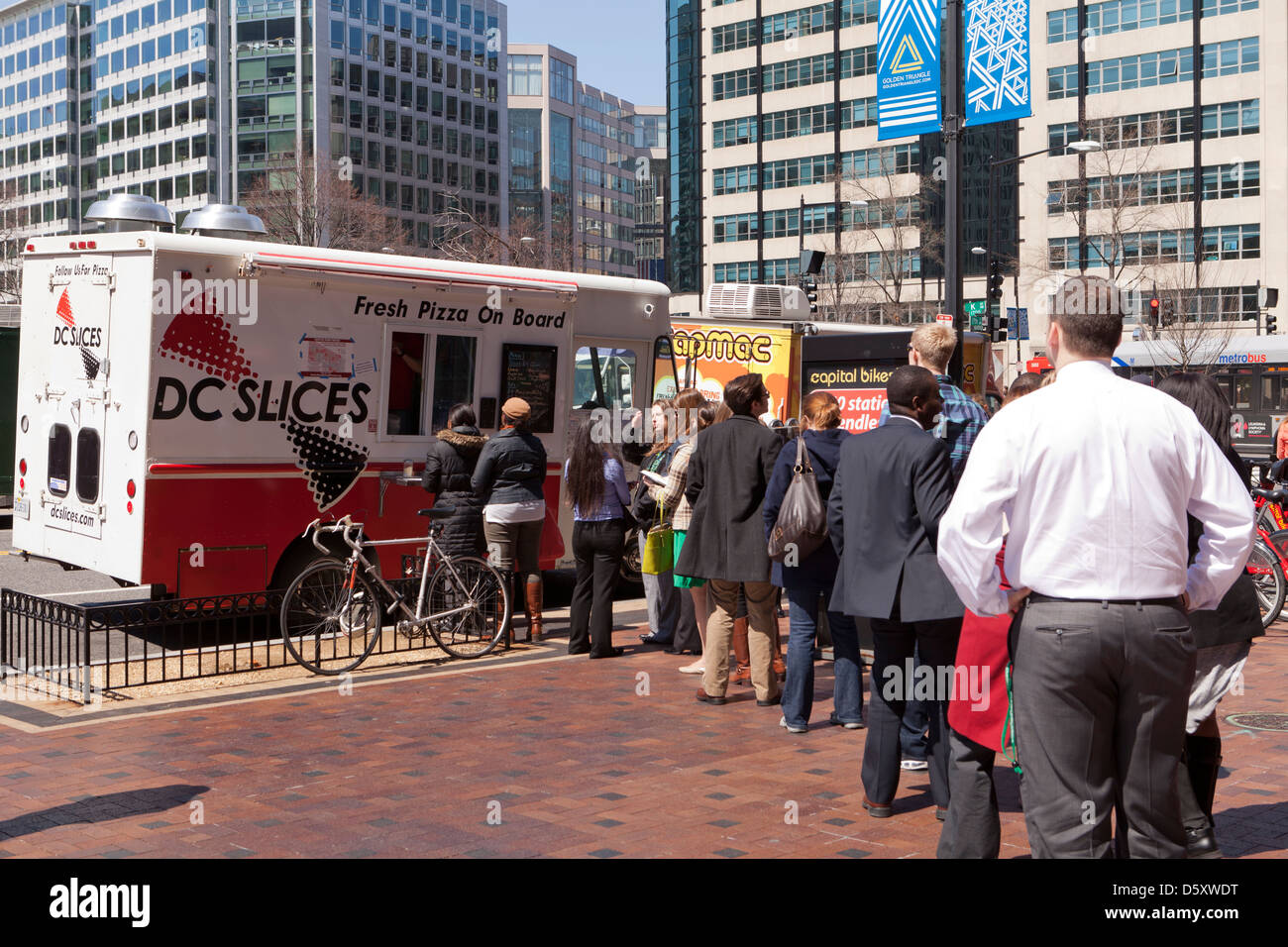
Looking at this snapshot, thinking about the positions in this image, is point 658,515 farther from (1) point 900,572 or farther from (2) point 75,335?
(2) point 75,335

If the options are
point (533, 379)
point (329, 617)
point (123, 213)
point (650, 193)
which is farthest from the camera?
point (650, 193)

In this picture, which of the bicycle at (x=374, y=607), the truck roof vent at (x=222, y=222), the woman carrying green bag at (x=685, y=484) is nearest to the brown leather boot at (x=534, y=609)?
the bicycle at (x=374, y=607)

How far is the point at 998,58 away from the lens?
1410cm

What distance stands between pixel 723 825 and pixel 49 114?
399ft

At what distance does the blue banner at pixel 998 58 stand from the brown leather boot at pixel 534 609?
6.88 meters

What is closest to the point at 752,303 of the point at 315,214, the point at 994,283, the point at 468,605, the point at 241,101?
the point at 468,605

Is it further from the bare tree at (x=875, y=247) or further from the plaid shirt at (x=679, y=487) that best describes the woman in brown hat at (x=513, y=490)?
the bare tree at (x=875, y=247)

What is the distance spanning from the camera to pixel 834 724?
7902 mm

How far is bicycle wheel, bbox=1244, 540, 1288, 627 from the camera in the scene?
1096 centimetres

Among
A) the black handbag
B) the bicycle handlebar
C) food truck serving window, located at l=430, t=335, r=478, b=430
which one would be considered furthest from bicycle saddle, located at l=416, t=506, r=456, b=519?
the black handbag

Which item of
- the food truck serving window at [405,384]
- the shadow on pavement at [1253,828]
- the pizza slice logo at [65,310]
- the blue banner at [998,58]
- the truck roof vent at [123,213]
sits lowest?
the shadow on pavement at [1253,828]

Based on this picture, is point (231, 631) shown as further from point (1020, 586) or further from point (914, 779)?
point (1020, 586)

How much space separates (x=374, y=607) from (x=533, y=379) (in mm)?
3474

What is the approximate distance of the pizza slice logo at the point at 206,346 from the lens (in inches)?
400
